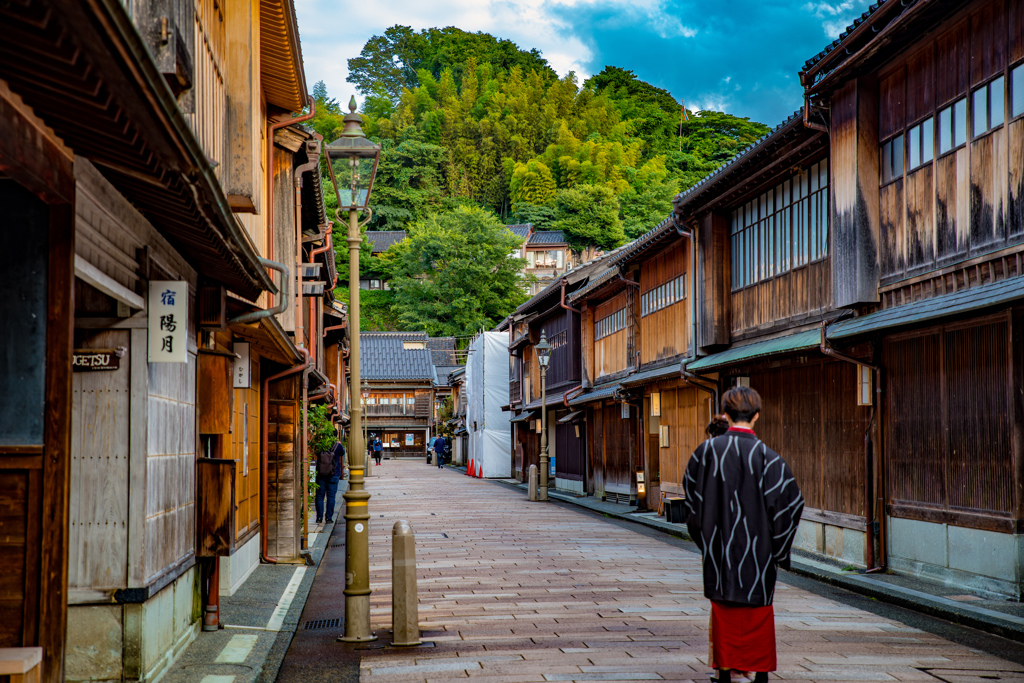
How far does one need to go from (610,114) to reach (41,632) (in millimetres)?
102951

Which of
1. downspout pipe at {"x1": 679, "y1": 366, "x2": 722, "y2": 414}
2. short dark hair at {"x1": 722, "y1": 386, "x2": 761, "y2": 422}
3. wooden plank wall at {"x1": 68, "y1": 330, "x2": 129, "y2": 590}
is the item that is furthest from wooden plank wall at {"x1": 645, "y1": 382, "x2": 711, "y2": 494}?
wooden plank wall at {"x1": 68, "y1": 330, "x2": 129, "y2": 590}

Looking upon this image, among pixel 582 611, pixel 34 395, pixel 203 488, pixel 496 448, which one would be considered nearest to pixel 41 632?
pixel 34 395

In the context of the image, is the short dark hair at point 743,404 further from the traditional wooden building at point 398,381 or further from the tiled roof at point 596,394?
the traditional wooden building at point 398,381

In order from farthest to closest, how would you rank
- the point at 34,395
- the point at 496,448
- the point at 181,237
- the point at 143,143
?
the point at 496,448 < the point at 181,237 < the point at 34,395 < the point at 143,143

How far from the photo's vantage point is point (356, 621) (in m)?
9.29

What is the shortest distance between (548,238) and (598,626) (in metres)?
76.0

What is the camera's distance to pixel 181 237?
294 inches

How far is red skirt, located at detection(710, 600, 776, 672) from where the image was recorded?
6168 mm

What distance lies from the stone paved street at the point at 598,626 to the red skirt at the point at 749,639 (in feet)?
4.63

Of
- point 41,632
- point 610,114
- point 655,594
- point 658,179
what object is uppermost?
point 610,114

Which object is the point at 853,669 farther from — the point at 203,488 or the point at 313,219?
the point at 313,219

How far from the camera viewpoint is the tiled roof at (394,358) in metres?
74.2

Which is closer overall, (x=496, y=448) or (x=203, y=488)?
(x=203, y=488)

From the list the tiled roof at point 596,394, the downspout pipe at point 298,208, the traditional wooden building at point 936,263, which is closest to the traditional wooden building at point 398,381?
the tiled roof at point 596,394
